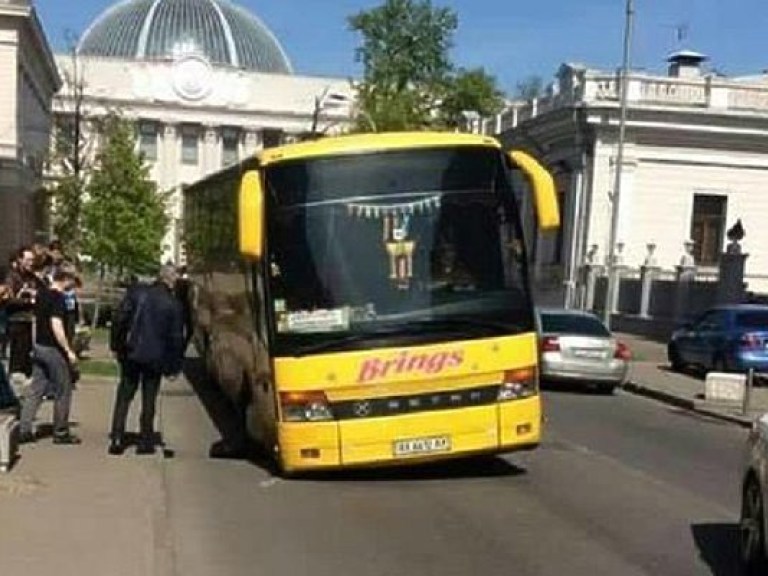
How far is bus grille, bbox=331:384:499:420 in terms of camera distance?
42.0 feet

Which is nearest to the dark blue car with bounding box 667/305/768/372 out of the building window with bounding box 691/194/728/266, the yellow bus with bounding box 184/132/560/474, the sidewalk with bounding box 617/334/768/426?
the sidewalk with bounding box 617/334/768/426

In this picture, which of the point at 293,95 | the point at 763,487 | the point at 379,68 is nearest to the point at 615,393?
the point at 763,487

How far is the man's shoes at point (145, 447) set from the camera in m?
14.4

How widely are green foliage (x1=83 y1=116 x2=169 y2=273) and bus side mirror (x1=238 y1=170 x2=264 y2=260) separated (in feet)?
91.1

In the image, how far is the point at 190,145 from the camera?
122 m

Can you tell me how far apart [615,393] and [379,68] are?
189ft

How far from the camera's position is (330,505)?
39.4 feet

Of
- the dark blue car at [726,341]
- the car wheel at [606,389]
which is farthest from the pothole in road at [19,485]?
the dark blue car at [726,341]

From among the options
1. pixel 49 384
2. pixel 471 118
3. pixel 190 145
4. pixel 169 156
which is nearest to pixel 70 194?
pixel 49 384

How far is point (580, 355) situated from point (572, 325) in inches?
39.6

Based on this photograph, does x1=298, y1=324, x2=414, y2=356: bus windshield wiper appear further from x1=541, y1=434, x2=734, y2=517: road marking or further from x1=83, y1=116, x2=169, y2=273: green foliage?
x1=83, y1=116, x2=169, y2=273: green foliage

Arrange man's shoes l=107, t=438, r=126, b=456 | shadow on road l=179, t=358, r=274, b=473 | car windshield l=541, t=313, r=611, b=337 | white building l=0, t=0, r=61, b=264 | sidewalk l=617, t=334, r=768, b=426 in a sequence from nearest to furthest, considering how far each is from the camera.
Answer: man's shoes l=107, t=438, r=126, b=456 → shadow on road l=179, t=358, r=274, b=473 → sidewalk l=617, t=334, r=768, b=426 → car windshield l=541, t=313, r=611, b=337 → white building l=0, t=0, r=61, b=264

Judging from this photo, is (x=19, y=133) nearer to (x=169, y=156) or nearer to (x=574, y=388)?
(x=574, y=388)

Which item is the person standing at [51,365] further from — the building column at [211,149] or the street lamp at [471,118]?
the building column at [211,149]
